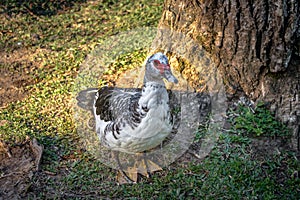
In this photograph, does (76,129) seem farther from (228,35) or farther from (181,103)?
(228,35)

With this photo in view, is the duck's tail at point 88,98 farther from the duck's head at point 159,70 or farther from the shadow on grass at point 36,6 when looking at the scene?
the shadow on grass at point 36,6

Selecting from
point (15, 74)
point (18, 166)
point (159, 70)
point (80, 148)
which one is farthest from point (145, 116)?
point (15, 74)

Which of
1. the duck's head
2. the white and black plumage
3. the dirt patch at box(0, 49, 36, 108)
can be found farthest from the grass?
the duck's head

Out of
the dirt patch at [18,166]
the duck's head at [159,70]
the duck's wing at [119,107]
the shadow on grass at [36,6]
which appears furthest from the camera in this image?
the shadow on grass at [36,6]

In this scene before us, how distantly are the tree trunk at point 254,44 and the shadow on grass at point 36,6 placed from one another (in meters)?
3.62

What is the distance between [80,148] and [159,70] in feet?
5.03

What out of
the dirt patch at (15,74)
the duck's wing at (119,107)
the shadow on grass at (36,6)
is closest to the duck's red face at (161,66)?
the duck's wing at (119,107)

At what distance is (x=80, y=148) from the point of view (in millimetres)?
4652

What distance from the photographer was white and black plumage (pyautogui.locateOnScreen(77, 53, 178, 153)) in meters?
3.65

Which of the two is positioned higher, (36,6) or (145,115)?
(36,6)

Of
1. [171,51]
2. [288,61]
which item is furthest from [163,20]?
[288,61]

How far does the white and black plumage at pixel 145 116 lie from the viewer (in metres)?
3.65

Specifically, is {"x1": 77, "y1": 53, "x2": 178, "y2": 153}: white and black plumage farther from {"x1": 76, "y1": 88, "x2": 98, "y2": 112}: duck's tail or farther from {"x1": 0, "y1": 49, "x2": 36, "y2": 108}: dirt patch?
{"x1": 0, "y1": 49, "x2": 36, "y2": 108}: dirt patch

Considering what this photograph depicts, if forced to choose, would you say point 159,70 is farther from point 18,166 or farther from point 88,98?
point 18,166
